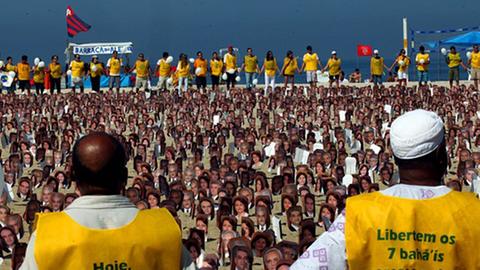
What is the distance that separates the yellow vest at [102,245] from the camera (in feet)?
11.6

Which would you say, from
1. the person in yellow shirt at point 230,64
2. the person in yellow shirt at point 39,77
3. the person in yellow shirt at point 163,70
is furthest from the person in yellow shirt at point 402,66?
the person in yellow shirt at point 39,77

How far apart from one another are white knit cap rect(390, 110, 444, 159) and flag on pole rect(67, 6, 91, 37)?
1648 inches

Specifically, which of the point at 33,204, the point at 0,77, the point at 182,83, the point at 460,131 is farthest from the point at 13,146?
the point at 0,77

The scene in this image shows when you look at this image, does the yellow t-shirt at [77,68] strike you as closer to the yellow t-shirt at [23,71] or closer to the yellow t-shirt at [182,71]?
the yellow t-shirt at [23,71]

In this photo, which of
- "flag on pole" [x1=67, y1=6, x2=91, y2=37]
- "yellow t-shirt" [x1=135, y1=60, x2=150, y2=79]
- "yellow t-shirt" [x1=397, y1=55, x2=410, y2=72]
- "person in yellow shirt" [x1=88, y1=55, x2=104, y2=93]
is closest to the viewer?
"yellow t-shirt" [x1=135, y1=60, x2=150, y2=79]

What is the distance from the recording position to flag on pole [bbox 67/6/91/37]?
45094mm

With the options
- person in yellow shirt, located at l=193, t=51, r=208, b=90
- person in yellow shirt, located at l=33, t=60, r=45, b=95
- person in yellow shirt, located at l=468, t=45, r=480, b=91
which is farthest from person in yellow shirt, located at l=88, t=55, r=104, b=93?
person in yellow shirt, located at l=468, t=45, r=480, b=91

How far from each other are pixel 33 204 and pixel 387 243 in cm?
640

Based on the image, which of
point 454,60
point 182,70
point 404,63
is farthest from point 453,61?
point 182,70

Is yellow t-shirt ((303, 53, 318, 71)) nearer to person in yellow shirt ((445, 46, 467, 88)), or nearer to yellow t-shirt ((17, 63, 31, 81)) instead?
person in yellow shirt ((445, 46, 467, 88))

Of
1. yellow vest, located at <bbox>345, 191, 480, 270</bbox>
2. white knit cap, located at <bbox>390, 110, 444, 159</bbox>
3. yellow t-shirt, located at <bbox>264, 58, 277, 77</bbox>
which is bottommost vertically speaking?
yellow vest, located at <bbox>345, 191, 480, 270</bbox>

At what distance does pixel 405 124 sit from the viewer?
148 inches

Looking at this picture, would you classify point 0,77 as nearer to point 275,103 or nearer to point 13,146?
point 275,103

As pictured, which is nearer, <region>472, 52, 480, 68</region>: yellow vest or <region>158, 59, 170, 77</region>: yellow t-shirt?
<region>472, 52, 480, 68</region>: yellow vest
